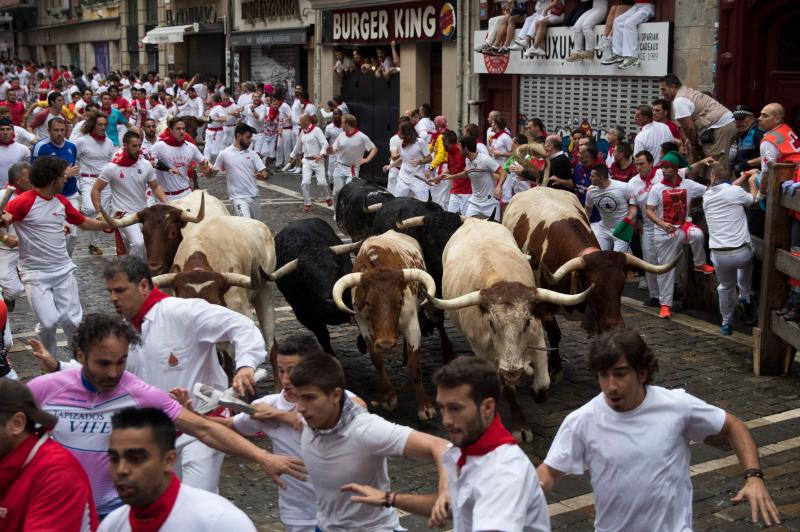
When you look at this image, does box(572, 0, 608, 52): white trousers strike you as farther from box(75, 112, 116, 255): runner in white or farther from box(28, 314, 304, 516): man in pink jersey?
box(28, 314, 304, 516): man in pink jersey

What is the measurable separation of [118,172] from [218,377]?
23.5ft

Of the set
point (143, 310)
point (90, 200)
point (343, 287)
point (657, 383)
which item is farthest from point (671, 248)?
point (90, 200)

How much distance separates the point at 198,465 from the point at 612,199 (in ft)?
26.5

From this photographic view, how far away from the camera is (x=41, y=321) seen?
933 cm

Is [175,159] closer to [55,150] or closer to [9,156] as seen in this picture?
[55,150]

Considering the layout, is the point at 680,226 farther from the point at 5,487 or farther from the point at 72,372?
the point at 5,487

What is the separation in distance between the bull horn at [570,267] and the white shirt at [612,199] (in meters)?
3.35

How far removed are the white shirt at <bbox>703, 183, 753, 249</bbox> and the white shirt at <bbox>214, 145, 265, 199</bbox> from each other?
6298mm

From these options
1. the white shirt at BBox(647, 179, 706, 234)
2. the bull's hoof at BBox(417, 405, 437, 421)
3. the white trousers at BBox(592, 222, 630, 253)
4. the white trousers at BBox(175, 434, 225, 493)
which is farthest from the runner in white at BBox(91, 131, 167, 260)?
the white trousers at BBox(175, 434, 225, 493)

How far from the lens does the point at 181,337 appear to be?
608cm

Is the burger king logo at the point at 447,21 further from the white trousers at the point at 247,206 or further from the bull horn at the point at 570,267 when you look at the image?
the bull horn at the point at 570,267

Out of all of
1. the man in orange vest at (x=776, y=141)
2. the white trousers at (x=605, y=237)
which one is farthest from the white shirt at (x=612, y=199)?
the man in orange vest at (x=776, y=141)

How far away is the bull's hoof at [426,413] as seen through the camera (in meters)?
8.97

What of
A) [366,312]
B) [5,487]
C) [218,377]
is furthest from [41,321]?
[5,487]
